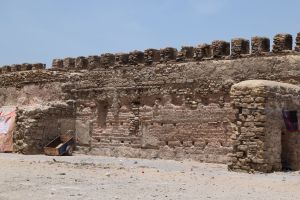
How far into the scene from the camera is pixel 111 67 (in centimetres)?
1919

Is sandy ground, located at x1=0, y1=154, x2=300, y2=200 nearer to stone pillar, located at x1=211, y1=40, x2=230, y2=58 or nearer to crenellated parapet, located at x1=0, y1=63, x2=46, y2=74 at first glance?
stone pillar, located at x1=211, y1=40, x2=230, y2=58

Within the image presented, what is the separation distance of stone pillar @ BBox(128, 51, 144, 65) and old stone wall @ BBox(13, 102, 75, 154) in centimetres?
323

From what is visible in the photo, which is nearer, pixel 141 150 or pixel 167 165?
pixel 167 165

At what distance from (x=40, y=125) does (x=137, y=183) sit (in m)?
9.45

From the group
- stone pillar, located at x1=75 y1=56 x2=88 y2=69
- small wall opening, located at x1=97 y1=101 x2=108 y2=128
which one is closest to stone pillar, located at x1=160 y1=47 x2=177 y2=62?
small wall opening, located at x1=97 y1=101 x2=108 y2=128

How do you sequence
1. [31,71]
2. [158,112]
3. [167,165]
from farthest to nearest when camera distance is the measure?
[31,71] < [158,112] < [167,165]

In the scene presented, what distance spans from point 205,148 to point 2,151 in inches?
323

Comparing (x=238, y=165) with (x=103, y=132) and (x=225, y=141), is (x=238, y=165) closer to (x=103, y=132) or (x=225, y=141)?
(x=225, y=141)

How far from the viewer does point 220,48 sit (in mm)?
16312

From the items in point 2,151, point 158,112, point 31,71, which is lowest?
point 2,151

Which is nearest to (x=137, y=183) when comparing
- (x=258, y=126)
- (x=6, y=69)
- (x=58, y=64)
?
(x=258, y=126)

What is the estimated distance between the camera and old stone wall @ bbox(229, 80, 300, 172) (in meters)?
12.6

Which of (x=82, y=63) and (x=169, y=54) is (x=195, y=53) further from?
(x=82, y=63)

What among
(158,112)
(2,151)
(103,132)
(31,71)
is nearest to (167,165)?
(158,112)
